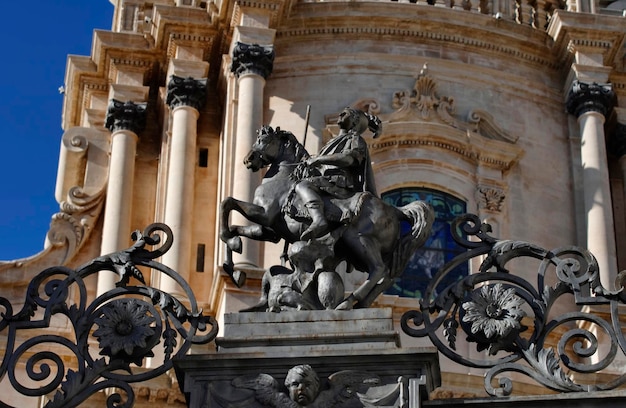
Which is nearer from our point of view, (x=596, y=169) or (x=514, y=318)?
(x=514, y=318)

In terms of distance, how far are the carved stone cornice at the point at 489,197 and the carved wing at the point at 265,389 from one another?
488 inches

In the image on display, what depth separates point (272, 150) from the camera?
16.5 meters

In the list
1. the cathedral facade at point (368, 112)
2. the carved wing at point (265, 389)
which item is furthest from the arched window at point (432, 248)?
the carved wing at point (265, 389)

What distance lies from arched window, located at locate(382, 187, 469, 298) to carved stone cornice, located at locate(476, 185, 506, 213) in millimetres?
294

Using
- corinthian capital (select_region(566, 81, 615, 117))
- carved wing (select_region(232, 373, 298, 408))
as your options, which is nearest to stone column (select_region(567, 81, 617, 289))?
corinthian capital (select_region(566, 81, 615, 117))

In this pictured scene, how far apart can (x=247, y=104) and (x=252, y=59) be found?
772 mm

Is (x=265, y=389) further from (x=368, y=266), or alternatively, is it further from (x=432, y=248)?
(x=432, y=248)

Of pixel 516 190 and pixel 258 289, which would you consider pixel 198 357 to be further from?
pixel 516 190

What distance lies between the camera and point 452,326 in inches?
607

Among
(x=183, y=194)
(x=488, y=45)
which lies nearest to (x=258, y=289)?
(x=183, y=194)

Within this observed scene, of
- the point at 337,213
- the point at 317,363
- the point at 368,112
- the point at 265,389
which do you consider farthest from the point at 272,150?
the point at 368,112

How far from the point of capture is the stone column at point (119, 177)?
26.2 meters

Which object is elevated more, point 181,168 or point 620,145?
point 620,145

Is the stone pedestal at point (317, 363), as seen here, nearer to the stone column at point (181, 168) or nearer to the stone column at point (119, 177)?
the stone column at point (181, 168)
